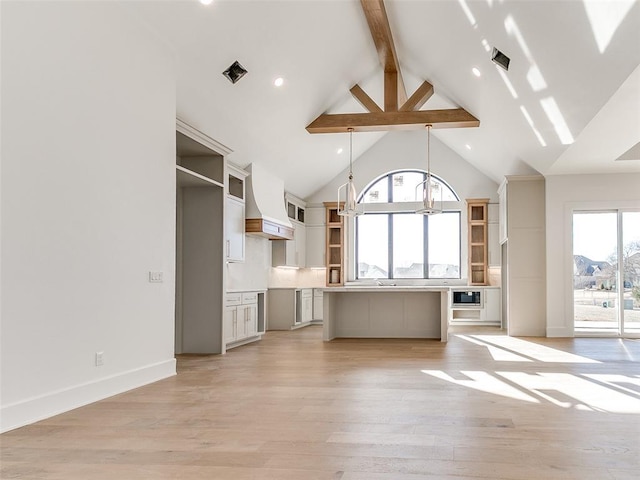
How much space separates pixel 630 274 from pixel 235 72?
21.2 ft

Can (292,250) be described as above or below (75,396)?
above

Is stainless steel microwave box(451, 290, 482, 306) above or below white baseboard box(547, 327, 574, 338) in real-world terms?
above

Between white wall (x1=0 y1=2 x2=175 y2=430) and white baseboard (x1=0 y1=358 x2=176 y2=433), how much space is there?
0.01 metres

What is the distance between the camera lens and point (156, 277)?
5613 millimetres

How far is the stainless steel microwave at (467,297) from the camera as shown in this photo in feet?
38.3

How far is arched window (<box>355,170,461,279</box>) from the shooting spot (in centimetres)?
1245

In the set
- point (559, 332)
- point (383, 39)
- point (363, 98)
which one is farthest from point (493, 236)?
point (383, 39)

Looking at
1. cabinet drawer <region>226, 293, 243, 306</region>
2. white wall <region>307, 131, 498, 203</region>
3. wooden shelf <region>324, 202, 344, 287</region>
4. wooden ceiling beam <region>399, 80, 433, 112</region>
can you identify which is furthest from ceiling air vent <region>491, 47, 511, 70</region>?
wooden shelf <region>324, 202, 344, 287</region>

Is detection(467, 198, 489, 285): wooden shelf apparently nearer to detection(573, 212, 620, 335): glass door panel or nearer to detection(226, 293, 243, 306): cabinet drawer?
detection(573, 212, 620, 335): glass door panel

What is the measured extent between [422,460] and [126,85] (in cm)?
385

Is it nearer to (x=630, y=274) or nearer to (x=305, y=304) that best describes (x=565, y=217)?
(x=630, y=274)

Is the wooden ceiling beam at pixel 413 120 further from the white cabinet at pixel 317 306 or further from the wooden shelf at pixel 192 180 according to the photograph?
the white cabinet at pixel 317 306

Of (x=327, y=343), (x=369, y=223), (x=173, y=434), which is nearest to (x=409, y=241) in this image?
(x=369, y=223)

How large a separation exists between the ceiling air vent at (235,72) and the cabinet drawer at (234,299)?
2.68 meters
